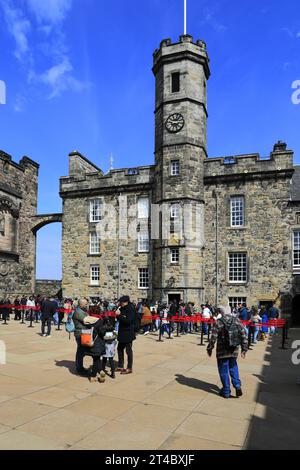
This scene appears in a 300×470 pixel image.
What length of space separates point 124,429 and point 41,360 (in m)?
4.99

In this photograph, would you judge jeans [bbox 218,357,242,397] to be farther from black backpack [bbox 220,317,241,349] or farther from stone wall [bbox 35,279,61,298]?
stone wall [bbox 35,279,61,298]

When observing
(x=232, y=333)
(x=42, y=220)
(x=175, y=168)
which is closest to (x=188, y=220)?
(x=175, y=168)

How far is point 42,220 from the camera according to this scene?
29734 mm

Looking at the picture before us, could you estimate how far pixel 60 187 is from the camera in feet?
91.0

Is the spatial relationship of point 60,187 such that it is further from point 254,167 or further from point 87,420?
point 87,420

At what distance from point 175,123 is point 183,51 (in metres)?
4.53

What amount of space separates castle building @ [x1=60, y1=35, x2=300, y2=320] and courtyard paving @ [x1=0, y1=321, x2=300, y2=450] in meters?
12.9

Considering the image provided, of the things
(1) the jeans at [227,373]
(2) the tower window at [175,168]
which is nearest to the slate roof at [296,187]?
(2) the tower window at [175,168]

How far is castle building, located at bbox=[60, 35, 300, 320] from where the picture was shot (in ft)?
71.9

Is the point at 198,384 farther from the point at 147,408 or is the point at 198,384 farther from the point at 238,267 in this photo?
the point at 238,267
